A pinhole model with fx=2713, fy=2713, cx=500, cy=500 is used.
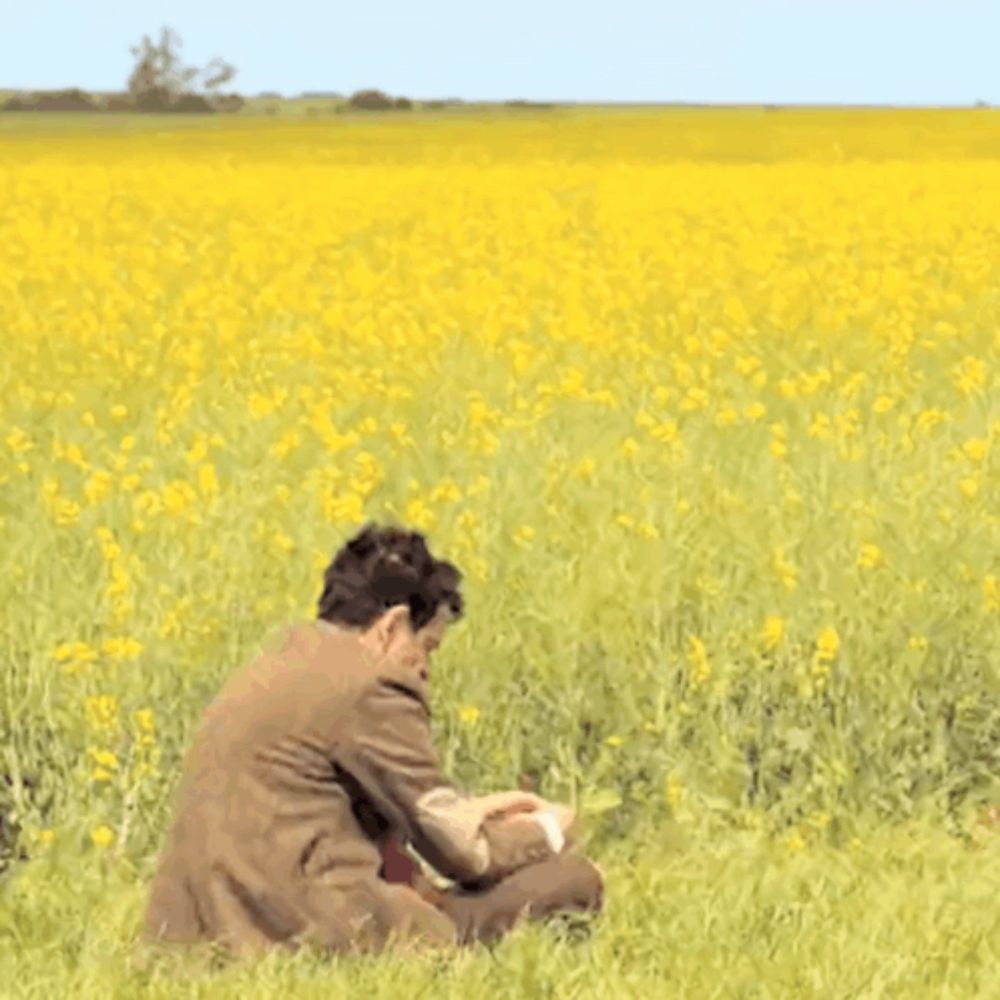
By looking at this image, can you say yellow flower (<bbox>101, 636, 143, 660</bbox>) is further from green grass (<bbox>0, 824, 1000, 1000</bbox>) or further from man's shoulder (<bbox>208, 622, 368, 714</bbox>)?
man's shoulder (<bbox>208, 622, 368, 714</bbox>)

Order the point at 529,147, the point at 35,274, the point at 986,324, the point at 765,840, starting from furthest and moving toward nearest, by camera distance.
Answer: the point at 529,147 → the point at 35,274 → the point at 986,324 → the point at 765,840

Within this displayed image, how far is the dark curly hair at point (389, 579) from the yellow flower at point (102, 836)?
115 cm

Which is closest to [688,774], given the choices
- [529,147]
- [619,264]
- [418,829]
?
[418,829]

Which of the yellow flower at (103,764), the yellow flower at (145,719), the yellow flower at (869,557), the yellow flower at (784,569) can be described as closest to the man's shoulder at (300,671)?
the yellow flower at (103,764)

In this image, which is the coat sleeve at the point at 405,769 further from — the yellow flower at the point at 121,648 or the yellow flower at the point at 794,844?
the yellow flower at the point at 121,648

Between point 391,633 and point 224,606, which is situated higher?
point 391,633

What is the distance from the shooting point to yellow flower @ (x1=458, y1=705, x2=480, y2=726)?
637 cm

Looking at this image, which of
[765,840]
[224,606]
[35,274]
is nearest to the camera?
[765,840]

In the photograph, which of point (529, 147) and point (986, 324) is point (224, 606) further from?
point (529, 147)

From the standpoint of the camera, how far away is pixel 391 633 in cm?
487

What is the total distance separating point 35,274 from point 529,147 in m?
19.3

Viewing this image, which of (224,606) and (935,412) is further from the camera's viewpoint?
(935,412)

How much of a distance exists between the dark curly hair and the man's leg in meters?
0.63

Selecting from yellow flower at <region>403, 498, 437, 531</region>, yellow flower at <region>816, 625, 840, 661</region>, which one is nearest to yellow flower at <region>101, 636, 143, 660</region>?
yellow flower at <region>403, 498, 437, 531</region>
